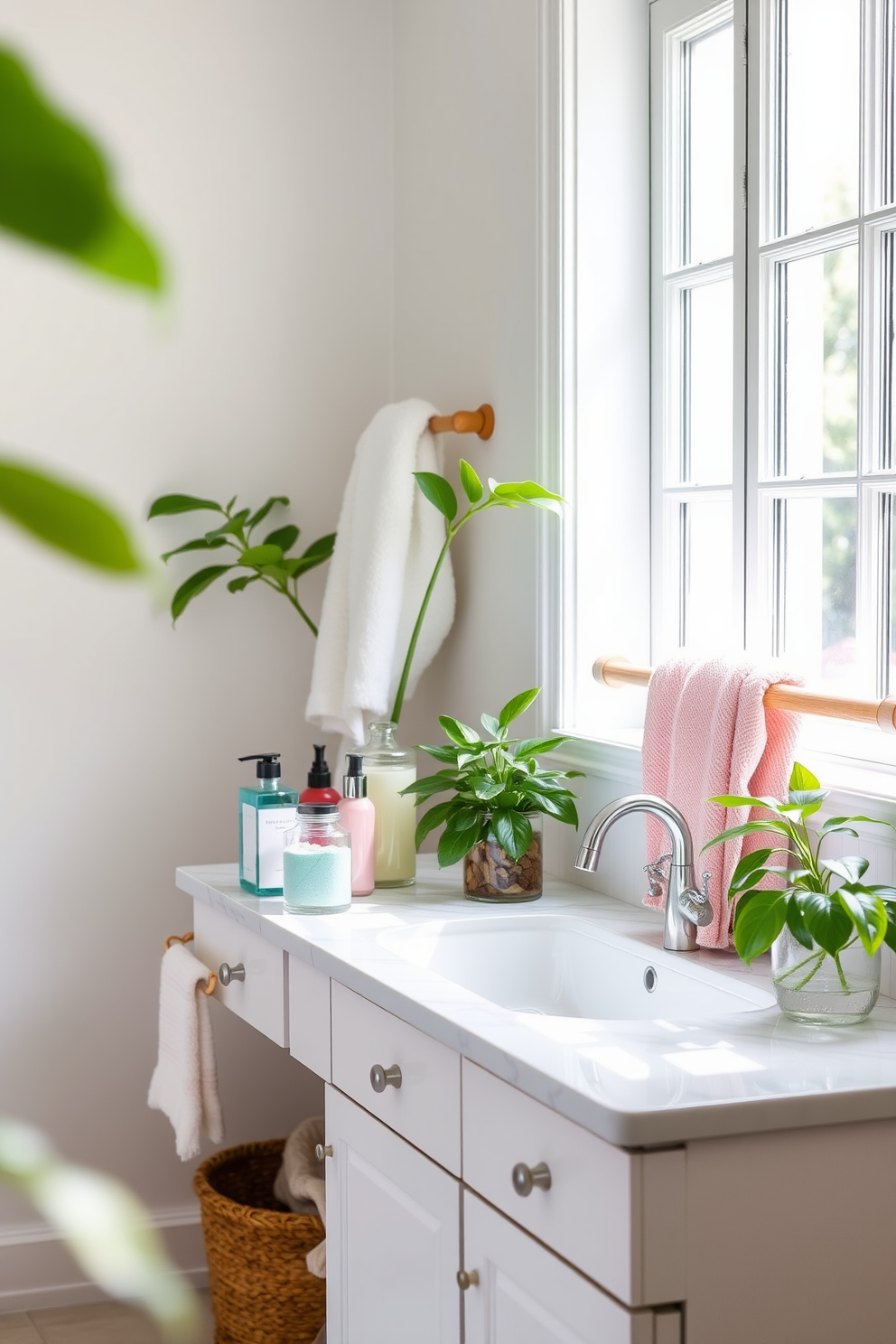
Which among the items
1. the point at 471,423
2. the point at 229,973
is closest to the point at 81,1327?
the point at 229,973

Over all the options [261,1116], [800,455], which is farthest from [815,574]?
[261,1116]

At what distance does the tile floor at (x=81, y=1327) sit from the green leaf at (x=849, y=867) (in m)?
1.64

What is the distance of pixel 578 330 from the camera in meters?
2.03

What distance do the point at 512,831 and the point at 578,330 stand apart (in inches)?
29.5

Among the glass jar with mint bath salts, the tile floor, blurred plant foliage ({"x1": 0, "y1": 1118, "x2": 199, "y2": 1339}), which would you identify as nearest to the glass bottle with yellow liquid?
the glass jar with mint bath salts

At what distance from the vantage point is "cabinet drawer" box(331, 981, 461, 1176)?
4.41ft

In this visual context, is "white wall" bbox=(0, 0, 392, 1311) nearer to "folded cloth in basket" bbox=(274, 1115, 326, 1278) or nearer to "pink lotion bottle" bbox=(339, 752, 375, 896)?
"folded cloth in basket" bbox=(274, 1115, 326, 1278)

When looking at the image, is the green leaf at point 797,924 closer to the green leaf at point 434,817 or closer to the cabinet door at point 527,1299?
the cabinet door at point 527,1299

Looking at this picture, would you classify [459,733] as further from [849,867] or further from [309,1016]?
[849,867]

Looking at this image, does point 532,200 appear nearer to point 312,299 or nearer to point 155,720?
point 312,299

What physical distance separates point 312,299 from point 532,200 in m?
0.68

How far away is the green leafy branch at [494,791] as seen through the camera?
1811mm

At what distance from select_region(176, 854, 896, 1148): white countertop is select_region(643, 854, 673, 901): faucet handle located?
0.06m

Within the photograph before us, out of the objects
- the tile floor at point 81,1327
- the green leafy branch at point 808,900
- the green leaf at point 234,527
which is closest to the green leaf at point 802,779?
the green leafy branch at point 808,900
